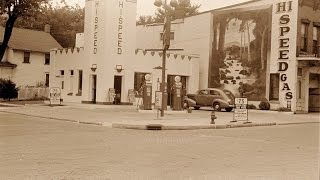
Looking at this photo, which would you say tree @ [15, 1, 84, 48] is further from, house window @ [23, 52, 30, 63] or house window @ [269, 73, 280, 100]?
house window @ [269, 73, 280, 100]

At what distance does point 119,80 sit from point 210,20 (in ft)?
35.7

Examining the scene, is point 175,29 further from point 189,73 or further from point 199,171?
point 199,171

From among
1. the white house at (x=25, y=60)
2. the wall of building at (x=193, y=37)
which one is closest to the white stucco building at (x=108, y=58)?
the wall of building at (x=193, y=37)

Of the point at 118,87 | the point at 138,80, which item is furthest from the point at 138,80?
the point at 118,87

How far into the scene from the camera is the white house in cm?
5204

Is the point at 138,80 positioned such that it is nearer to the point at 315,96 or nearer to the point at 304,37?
the point at 304,37

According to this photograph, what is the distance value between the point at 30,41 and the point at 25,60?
3114 mm

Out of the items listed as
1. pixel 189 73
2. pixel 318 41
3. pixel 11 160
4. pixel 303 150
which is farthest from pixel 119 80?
pixel 11 160

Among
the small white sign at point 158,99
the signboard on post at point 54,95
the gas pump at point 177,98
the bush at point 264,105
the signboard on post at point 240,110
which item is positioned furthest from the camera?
the bush at point 264,105

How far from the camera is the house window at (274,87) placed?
36.8 metres

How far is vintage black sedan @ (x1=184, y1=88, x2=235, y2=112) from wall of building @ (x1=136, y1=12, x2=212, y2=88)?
23.2ft

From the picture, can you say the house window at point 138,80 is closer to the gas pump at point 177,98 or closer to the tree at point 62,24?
the gas pump at point 177,98

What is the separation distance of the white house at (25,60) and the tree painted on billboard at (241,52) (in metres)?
21.4

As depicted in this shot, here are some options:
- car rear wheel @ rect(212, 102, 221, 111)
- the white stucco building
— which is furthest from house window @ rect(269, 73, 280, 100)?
the white stucco building
